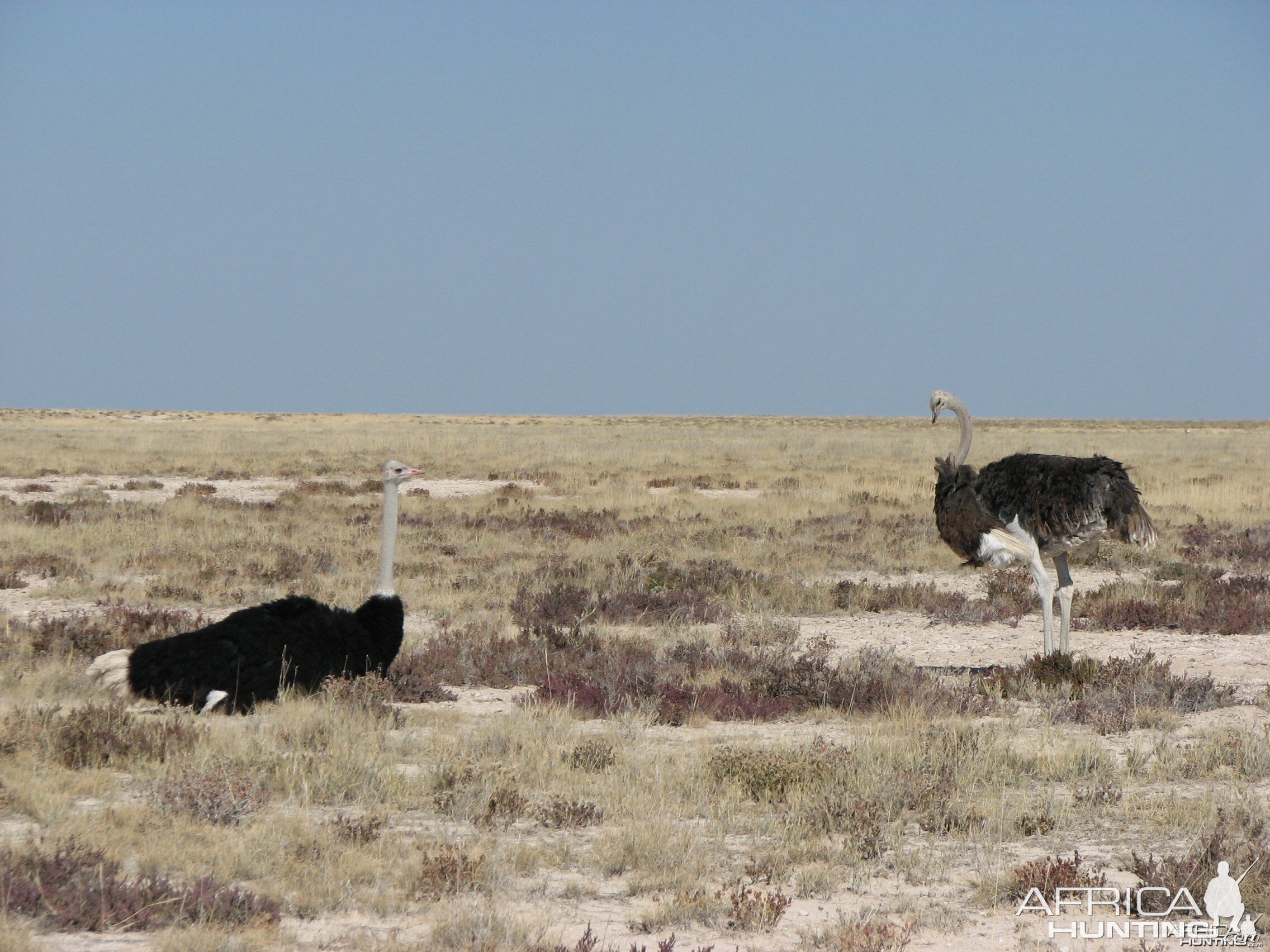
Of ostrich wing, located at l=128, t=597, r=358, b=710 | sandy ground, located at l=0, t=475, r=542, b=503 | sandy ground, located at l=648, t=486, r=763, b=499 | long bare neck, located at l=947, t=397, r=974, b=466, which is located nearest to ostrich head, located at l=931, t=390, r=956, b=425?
long bare neck, located at l=947, t=397, r=974, b=466

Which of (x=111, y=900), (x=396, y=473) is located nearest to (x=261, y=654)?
(x=396, y=473)

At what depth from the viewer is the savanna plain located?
180 inches

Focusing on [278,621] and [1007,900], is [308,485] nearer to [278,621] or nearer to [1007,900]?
[278,621]

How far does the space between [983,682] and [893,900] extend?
4410mm

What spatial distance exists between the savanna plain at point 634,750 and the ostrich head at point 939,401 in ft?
6.68

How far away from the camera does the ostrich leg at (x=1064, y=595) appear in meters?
9.48

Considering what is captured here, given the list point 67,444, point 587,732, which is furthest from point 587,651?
point 67,444

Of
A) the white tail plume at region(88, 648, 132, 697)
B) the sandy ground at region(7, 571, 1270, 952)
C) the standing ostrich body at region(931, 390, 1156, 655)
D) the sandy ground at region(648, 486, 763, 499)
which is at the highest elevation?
the standing ostrich body at region(931, 390, 1156, 655)

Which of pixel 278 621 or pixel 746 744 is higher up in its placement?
pixel 278 621

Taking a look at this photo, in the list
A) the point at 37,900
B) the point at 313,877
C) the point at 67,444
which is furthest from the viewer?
the point at 67,444

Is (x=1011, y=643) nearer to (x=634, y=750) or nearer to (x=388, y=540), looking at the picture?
(x=634, y=750)

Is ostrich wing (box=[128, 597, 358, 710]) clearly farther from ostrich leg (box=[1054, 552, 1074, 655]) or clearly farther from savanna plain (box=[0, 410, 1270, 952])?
ostrich leg (box=[1054, 552, 1074, 655])

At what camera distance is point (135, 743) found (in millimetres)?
6414

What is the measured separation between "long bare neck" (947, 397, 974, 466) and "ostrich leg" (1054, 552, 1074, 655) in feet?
3.46
